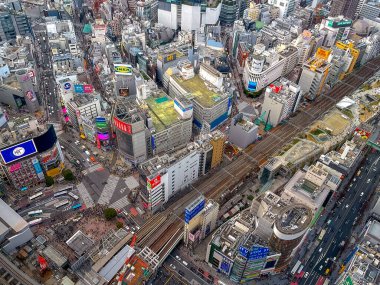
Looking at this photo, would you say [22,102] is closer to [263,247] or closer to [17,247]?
[17,247]

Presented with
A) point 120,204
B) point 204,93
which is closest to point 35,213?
point 120,204

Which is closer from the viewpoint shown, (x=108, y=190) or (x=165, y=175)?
(x=165, y=175)

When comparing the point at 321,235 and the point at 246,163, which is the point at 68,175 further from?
the point at 321,235

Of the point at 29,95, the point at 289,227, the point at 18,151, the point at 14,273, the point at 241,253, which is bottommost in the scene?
the point at 14,273

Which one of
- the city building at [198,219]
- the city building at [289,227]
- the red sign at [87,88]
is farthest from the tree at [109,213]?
the red sign at [87,88]

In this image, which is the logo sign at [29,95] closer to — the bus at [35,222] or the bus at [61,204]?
the bus at [61,204]

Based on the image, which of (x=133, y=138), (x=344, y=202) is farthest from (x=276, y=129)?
(x=133, y=138)

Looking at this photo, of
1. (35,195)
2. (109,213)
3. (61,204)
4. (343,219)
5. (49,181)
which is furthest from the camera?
(49,181)

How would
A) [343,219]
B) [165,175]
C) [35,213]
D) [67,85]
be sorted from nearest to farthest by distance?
[165,175]
[35,213]
[343,219]
[67,85]
